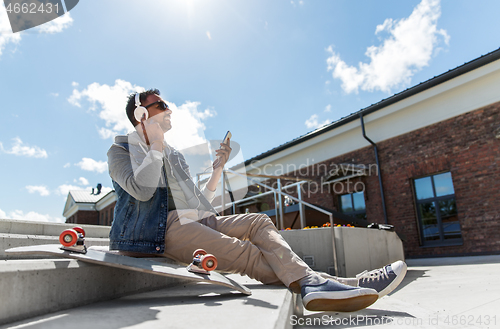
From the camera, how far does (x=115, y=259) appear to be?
1.52 metres

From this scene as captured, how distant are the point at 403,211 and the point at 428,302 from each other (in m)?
6.77

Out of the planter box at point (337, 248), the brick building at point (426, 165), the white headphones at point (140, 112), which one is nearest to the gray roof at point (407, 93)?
the brick building at point (426, 165)

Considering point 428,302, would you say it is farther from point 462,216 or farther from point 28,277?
point 462,216

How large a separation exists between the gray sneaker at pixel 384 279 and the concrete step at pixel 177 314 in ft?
1.93

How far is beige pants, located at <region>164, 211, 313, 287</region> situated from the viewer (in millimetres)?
1844

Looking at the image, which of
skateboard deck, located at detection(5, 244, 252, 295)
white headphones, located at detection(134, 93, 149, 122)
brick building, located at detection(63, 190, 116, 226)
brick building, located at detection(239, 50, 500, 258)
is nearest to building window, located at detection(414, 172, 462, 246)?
brick building, located at detection(239, 50, 500, 258)

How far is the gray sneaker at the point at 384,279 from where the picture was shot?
6.21 feet

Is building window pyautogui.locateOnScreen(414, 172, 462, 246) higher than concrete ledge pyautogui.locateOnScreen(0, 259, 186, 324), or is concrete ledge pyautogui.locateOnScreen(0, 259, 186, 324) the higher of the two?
building window pyautogui.locateOnScreen(414, 172, 462, 246)

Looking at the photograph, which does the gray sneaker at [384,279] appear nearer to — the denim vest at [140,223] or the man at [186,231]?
the man at [186,231]

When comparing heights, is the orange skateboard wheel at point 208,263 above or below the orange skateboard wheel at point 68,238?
below

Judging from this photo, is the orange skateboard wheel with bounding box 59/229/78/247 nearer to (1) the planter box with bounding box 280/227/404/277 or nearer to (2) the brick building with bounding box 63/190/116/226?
(1) the planter box with bounding box 280/227/404/277

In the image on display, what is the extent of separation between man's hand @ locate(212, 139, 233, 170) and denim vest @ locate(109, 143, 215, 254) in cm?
59

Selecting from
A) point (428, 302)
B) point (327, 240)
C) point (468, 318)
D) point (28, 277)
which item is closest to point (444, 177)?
point (327, 240)

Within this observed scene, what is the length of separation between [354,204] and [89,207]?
25.5 m
